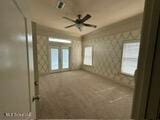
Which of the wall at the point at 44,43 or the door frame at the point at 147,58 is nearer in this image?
the door frame at the point at 147,58

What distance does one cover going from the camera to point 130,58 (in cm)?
385

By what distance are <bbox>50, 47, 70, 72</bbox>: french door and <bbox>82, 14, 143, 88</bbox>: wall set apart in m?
1.87

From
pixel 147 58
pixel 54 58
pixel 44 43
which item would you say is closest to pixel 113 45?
pixel 54 58

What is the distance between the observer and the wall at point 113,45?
3723mm

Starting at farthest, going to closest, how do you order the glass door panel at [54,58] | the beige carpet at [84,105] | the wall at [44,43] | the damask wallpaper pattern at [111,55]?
the glass door panel at [54,58]
the wall at [44,43]
the damask wallpaper pattern at [111,55]
the beige carpet at [84,105]

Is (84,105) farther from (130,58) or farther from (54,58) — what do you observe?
(54,58)

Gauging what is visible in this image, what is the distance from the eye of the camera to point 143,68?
1.70ft

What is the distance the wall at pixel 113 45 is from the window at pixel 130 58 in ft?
0.63

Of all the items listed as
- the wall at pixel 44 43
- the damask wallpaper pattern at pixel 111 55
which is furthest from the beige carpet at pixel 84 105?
the wall at pixel 44 43

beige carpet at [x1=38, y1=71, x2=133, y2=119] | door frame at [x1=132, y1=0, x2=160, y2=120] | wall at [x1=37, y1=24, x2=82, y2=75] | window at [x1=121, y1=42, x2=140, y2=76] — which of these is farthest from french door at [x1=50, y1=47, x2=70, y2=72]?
door frame at [x1=132, y1=0, x2=160, y2=120]

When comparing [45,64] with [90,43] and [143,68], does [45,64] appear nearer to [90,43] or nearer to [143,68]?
[90,43]

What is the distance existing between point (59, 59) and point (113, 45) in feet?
11.9

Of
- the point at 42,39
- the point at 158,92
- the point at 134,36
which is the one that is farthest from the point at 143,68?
the point at 42,39

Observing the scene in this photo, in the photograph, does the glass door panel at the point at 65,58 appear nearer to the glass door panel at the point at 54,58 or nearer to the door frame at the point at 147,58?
the glass door panel at the point at 54,58
